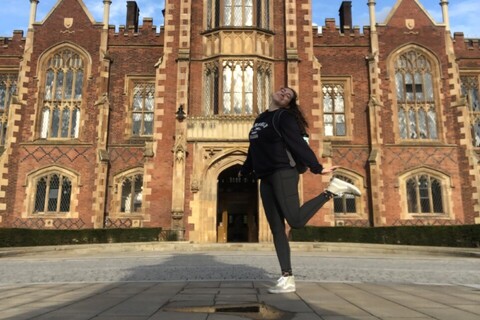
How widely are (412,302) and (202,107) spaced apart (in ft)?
48.4

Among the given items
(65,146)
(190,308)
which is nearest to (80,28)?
(65,146)

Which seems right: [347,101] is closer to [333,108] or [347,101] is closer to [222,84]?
[333,108]

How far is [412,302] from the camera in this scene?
334 cm

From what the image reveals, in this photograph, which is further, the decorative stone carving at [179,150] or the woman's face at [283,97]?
the decorative stone carving at [179,150]

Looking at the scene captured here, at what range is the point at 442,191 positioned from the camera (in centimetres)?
2020

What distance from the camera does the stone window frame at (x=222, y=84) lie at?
17.1 m

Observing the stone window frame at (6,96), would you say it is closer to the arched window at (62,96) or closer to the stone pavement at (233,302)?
the arched window at (62,96)

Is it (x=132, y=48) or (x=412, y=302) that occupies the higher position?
(x=132, y=48)

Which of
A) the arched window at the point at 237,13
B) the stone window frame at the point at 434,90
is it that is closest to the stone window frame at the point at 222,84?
the arched window at the point at 237,13

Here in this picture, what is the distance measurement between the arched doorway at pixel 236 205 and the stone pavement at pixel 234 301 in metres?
16.3

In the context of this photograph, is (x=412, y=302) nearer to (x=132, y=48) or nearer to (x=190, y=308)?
(x=190, y=308)

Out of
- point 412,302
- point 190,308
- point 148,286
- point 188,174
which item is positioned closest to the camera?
point 190,308

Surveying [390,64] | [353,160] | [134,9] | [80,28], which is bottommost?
[353,160]

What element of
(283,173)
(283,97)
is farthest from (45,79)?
(283,173)
